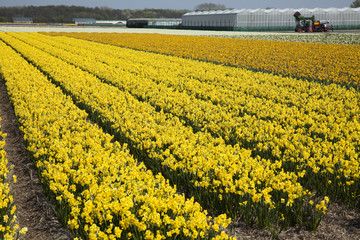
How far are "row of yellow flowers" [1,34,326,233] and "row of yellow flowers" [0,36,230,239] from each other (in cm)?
48

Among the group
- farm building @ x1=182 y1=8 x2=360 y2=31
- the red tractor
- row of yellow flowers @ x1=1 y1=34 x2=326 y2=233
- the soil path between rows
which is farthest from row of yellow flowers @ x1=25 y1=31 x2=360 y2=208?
farm building @ x1=182 y1=8 x2=360 y2=31

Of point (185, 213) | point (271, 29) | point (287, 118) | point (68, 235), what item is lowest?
point (68, 235)

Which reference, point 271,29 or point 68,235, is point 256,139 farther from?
point 271,29

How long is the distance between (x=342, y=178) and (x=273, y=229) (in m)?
1.93

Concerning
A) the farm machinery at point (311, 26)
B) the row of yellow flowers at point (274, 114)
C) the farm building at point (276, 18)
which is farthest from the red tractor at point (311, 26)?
the row of yellow flowers at point (274, 114)

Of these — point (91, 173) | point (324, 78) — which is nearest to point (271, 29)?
point (324, 78)

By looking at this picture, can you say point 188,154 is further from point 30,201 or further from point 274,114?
point 274,114

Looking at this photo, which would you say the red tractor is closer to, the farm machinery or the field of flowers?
the farm machinery

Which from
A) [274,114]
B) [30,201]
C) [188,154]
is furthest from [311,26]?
[30,201]

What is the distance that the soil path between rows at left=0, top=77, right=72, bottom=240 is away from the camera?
230 inches

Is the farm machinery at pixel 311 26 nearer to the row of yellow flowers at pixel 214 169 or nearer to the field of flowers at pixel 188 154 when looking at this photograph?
the field of flowers at pixel 188 154

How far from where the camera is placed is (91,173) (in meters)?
6.51

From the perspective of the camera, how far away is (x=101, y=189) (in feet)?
18.5

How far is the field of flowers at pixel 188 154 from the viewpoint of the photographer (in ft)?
17.2
